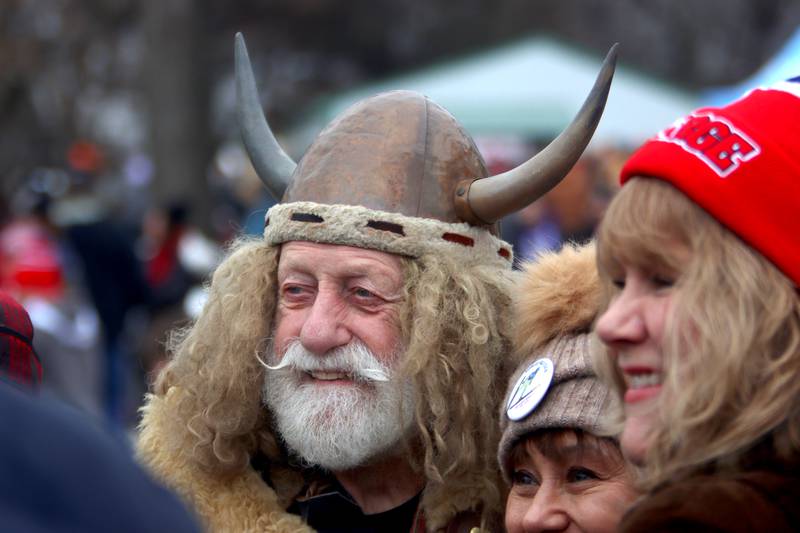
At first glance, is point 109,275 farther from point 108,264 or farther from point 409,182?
point 409,182

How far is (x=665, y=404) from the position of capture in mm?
2191

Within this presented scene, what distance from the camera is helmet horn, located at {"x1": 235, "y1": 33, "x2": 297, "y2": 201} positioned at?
3.74 metres

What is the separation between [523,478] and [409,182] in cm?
82

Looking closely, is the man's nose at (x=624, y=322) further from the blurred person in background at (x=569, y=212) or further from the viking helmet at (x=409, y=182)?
the blurred person in background at (x=569, y=212)

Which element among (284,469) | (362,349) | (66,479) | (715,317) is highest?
(66,479)

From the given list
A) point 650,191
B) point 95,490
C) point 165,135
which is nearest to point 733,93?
point 650,191

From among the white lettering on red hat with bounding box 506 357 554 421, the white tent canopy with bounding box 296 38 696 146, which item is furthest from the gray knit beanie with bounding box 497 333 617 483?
the white tent canopy with bounding box 296 38 696 146

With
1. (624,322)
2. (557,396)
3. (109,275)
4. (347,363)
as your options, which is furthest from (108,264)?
(624,322)

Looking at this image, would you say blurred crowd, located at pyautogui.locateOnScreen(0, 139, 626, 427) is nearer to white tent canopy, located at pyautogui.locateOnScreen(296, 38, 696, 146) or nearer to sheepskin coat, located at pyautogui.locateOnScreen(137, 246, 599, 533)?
white tent canopy, located at pyautogui.locateOnScreen(296, 38, 696, 146)

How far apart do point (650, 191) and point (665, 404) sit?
0.35 meters

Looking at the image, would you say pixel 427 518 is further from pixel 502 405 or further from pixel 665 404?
pixel 665 404

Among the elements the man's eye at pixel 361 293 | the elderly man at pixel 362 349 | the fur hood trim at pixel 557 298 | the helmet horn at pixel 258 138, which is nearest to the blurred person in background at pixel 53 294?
the helmet horn at pixel 258 138

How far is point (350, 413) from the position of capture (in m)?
3.34

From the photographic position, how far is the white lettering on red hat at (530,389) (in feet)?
9.68
